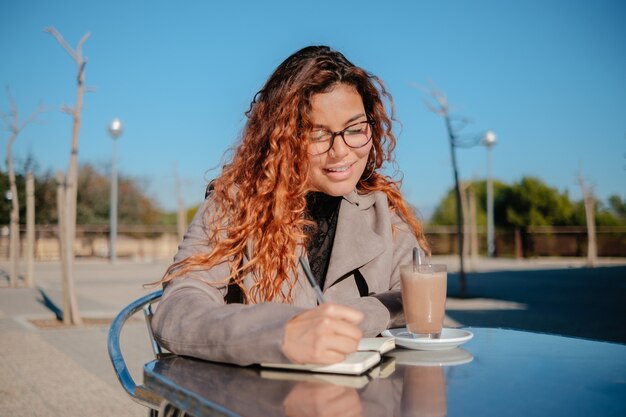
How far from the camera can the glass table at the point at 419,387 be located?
1.06 meters

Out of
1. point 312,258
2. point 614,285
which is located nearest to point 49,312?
point 312,258

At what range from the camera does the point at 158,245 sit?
110 ft

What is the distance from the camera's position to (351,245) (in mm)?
1998

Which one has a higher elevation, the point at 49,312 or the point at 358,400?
the point at 358,400

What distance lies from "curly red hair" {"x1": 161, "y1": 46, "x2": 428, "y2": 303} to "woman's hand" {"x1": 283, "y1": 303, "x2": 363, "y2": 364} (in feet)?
1.68

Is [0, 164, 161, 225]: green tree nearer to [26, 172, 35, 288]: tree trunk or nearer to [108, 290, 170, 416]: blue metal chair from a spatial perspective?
[26, 172, 35, 288]: tree trunk

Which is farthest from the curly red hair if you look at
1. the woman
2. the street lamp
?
the street lamp

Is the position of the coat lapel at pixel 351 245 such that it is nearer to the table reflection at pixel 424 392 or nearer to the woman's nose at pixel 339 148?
the woman's nose at pixel 339 148

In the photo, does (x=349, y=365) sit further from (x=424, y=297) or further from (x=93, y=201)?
(x=93, y=201)

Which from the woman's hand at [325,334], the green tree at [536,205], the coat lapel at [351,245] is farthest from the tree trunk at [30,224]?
the green tree at [536,205]

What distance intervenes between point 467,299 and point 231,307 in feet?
32.5

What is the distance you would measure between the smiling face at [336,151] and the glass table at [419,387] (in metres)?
0.60

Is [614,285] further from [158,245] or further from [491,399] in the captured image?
[158,245]

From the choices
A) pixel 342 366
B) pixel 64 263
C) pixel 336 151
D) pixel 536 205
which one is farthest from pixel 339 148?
pixel 536 205
